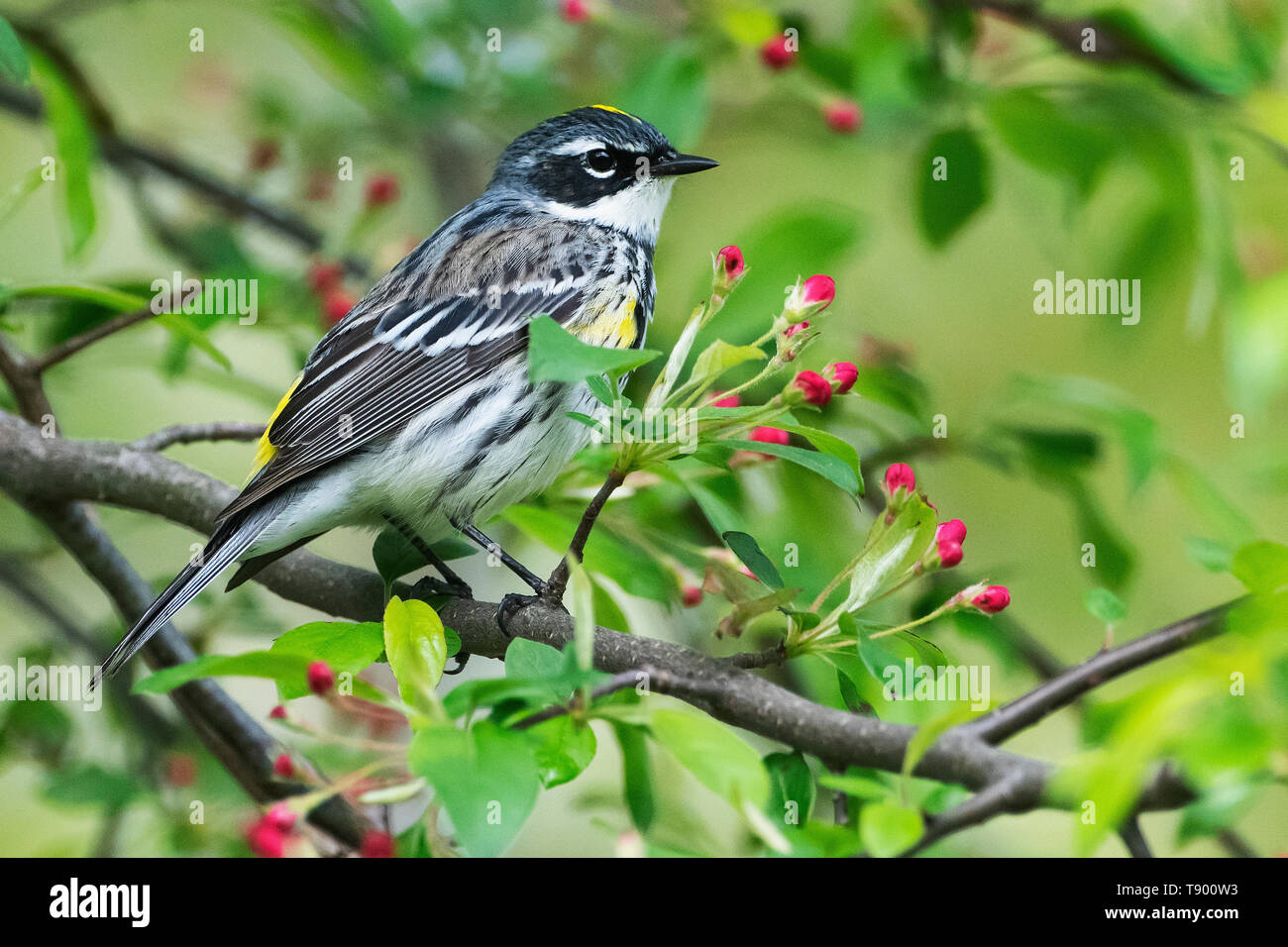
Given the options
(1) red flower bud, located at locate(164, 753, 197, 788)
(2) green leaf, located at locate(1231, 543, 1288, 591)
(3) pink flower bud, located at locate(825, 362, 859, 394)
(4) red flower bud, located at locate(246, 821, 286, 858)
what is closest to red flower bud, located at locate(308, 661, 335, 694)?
(4) red flower bud, located at locate(246, 821, 286, 858)

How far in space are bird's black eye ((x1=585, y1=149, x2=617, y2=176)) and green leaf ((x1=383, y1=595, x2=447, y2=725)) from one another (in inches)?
92.9

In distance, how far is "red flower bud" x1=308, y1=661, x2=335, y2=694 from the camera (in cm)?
157

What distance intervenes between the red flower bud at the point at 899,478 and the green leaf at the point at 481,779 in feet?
2.34

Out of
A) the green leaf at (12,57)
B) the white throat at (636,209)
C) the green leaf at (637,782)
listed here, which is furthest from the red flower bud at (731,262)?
the white throat at (636,209)

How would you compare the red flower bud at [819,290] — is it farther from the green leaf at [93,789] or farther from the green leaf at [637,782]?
the green leaf at [93,789]

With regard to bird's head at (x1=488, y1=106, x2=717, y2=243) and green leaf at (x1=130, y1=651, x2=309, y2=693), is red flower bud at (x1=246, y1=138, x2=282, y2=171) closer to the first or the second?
bird's head at (x1=488, y1=106, x2=717, y2=243)

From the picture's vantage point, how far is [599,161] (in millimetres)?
3814

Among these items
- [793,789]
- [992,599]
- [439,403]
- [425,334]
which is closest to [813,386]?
[992,599]

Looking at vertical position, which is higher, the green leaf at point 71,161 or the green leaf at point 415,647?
the green leaf at point 71,161

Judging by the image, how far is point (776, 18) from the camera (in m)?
3.36

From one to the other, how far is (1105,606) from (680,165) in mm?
2279

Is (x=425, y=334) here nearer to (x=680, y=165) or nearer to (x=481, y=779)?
(x=680, y=165)

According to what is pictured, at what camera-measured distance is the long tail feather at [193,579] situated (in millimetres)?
2584
